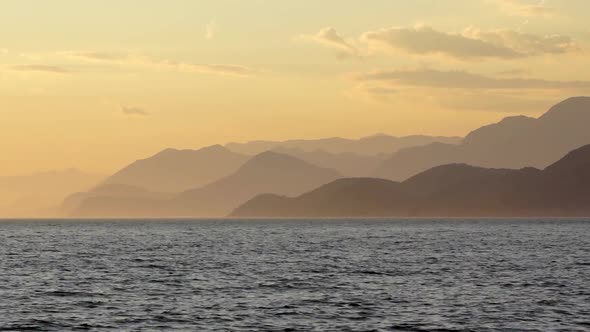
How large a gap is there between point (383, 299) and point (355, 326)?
1194cm

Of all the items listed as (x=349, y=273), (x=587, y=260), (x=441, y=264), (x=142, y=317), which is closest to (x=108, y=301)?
(x=142, y=317)

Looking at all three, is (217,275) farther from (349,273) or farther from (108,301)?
(108,301)

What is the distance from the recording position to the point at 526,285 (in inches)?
2817

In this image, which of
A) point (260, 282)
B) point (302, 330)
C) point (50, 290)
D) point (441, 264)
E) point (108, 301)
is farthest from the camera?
point (441, 264)

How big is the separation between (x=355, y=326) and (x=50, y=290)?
28.6m

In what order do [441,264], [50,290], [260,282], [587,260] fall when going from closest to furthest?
1. [50,290]
2. [260,282]
3. [441,264]
4. [587,260]

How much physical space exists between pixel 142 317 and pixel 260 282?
2175 centimetres

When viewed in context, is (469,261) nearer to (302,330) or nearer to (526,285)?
(526,285)

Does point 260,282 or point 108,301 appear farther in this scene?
point 260,282

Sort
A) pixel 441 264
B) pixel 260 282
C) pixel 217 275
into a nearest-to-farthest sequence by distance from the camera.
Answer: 1. pixel 260 282
2. pixel 217 275
3. pixel 441 264

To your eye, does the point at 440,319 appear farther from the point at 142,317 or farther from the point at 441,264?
the point at 441,264

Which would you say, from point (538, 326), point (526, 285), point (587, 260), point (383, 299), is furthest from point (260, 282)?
point (587, 260)

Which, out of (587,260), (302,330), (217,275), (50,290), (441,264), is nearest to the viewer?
(302,330)

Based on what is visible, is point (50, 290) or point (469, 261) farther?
point (469, 261)
